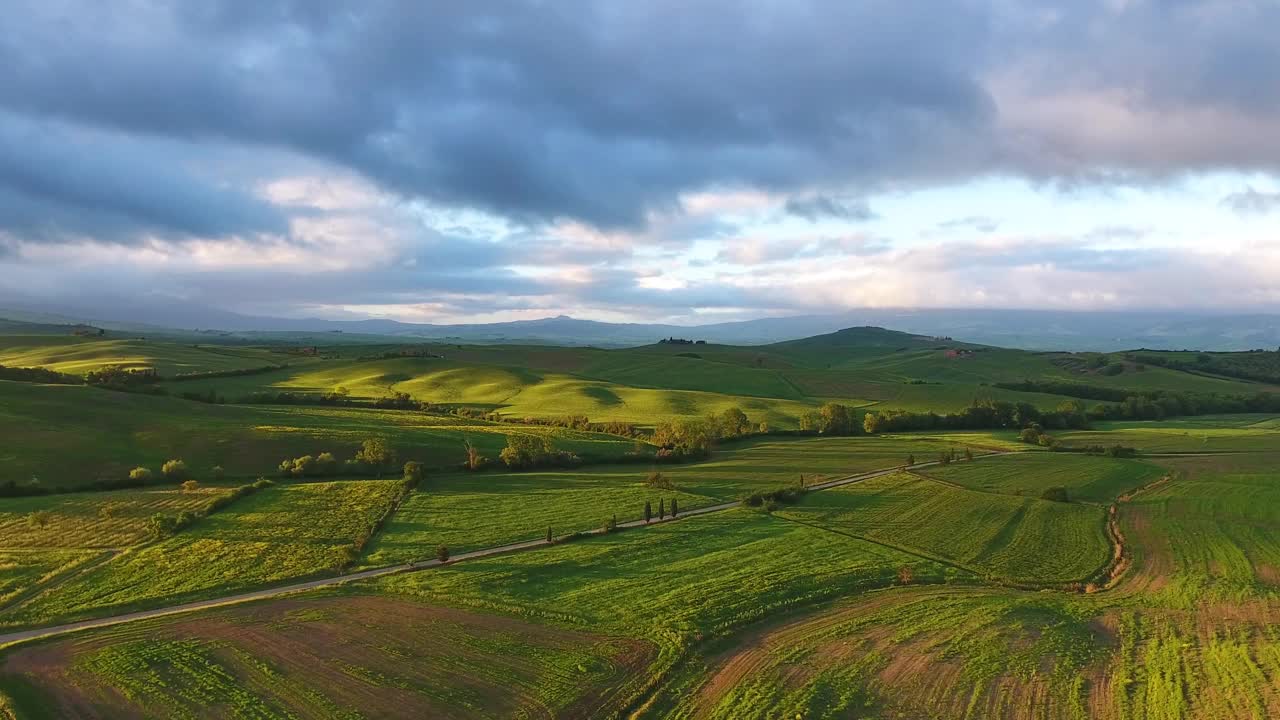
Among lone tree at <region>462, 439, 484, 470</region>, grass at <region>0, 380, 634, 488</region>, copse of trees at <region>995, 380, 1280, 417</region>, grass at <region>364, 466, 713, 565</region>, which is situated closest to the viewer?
grass at <region>364, 466, 713, 565</region>

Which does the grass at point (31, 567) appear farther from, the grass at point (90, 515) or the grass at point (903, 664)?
the grass at point (903, 664)

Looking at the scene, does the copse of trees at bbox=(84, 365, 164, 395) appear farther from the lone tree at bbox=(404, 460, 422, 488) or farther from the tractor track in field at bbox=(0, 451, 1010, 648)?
the tractor track in field at bbox=(0, 451, 1010, 648)

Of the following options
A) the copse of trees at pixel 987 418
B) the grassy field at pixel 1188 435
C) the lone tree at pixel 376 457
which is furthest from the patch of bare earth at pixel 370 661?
the grassy field at pixel 1188 435

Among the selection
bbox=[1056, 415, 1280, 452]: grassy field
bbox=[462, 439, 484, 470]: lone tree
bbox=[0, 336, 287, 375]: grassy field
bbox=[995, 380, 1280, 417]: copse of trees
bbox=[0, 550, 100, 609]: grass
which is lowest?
bbox=[0, 550, 100, 609]: grass

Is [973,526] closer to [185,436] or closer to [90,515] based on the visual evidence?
[90,515]

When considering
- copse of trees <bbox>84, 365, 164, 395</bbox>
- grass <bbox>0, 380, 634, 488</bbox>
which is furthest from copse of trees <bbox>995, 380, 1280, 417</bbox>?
copse of trees <bbox>84, 365, 164, 395</bbox>
